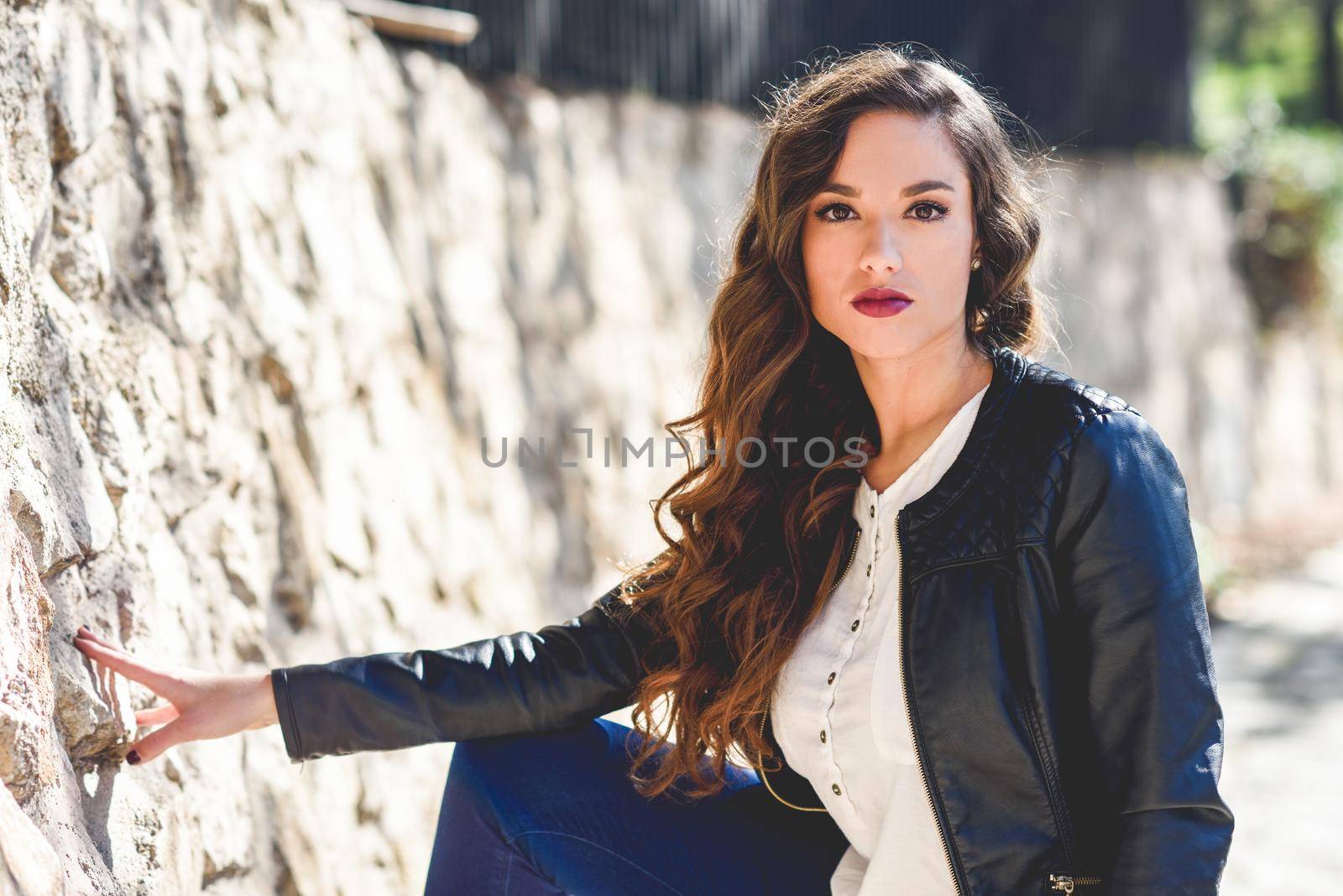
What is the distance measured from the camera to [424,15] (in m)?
4.55

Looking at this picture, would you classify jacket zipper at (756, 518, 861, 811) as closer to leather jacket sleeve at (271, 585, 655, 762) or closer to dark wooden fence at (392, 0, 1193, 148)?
leather jacket sleeve at (271, 585, 655, 762)

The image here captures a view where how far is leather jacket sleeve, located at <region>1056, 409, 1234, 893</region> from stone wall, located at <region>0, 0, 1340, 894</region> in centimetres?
142

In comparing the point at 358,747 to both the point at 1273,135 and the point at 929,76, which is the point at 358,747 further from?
the point at 1273,135

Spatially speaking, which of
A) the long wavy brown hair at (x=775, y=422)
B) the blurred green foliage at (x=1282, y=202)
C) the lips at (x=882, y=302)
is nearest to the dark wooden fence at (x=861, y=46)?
the blurred green foliage at (x=1282, y=202)

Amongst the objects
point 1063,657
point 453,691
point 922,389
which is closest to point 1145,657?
point 1063,657

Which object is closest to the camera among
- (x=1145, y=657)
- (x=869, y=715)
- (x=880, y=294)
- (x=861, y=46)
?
(x=1145, y=657)

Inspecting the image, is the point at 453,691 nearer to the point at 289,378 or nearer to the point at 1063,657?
the point at 1063,657

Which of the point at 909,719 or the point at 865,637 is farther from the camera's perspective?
the point at 865,637

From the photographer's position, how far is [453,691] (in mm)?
2299

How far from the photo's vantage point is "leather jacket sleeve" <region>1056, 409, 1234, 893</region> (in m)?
1.81

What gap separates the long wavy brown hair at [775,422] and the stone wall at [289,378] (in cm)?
89

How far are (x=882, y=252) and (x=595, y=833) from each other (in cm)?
109

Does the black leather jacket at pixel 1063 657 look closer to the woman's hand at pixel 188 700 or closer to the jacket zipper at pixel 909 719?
the jacket zipper at pixel 909 719

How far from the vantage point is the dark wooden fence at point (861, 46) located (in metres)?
5.23
